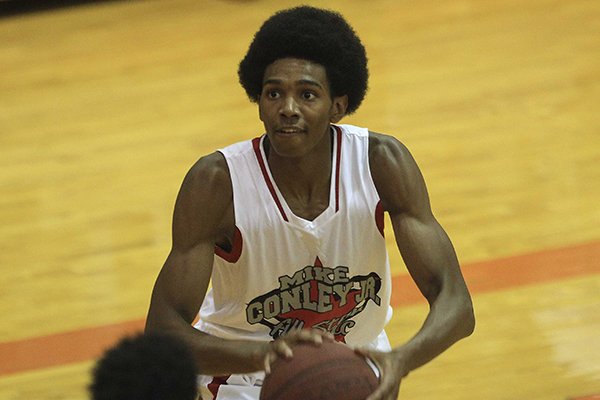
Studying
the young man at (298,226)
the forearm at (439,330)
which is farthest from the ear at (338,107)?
the forearm at (439,330)

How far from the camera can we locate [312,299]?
12.4ft

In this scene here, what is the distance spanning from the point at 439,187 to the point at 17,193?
2388 millimetres

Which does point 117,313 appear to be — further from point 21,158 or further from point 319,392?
point 319,392

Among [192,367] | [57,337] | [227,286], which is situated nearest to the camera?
[192,367]

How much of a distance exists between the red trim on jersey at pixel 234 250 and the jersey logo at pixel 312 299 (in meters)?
0.16

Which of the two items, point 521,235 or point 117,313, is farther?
point 521,235

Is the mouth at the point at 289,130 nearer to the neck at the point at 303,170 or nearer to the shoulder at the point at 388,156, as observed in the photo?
the neck at the point at 303,170

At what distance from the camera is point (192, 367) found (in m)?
2.15

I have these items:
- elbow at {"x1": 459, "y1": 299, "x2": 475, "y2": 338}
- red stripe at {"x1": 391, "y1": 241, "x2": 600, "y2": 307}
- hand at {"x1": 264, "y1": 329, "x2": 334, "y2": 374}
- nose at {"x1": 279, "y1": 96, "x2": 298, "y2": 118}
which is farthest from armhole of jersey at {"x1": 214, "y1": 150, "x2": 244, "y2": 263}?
red stripe at {"x1": 391, "y1": 241, "x2": 600, "y2": 307}

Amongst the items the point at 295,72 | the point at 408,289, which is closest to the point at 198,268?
the point at 295,72

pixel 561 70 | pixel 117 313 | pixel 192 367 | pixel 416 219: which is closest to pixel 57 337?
pixel 117 313

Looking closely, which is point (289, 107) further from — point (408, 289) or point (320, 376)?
point (408, 289)

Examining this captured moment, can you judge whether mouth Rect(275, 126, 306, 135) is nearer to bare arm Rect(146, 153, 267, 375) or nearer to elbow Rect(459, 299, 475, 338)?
bare arm Rect(146, 153, 267, 375)

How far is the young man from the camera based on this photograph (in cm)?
348
